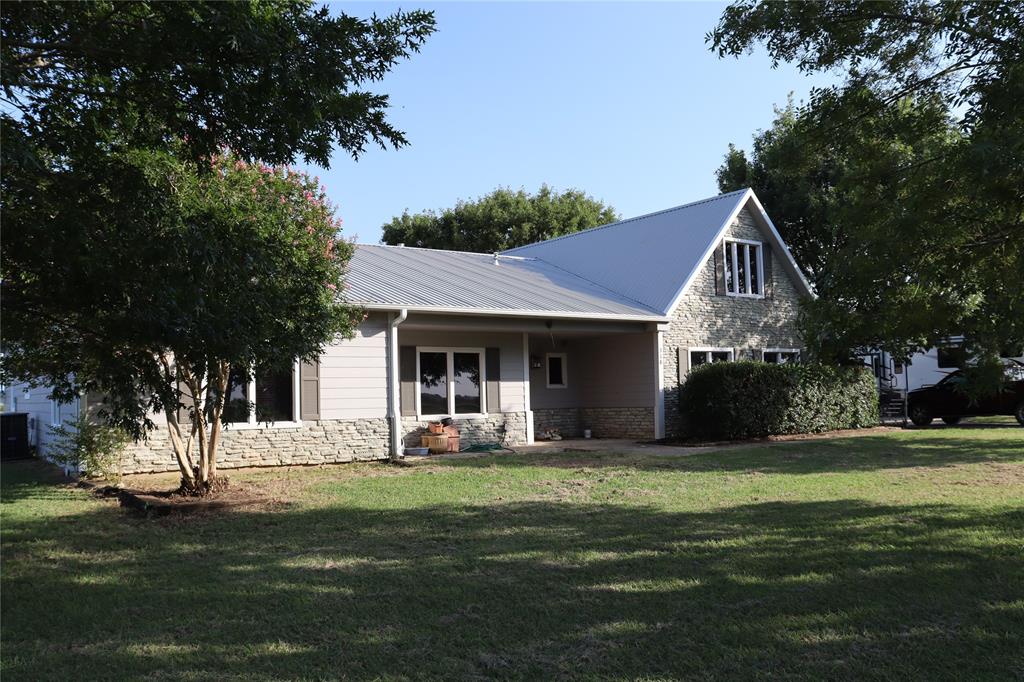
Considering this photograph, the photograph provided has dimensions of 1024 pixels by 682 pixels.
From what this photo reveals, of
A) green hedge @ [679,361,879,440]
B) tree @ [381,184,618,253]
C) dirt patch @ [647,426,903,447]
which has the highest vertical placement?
tree @ [381,184,618,253]

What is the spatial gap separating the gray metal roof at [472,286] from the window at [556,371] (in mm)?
1854

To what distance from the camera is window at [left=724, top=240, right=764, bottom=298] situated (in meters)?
21.7

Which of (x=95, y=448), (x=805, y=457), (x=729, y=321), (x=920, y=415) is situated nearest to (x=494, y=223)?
(x=729, y=321)

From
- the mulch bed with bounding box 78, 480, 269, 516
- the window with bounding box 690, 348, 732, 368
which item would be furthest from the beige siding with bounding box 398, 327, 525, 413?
the mulch bed with bounding box 78, 480, 269, 516

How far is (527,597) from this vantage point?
570 centimetres

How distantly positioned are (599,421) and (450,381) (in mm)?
5045

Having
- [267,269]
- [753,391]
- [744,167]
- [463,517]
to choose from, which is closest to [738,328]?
[753,391]

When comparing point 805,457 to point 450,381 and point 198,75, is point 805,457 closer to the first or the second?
point 450,381

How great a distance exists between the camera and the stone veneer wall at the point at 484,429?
54.9ft

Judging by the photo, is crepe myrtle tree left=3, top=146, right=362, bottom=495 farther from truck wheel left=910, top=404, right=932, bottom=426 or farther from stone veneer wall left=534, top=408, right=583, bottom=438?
truck wheel left=910, top=404, right=932, bottom=426

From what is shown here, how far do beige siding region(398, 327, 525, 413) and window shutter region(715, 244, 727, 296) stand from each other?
5910 mm

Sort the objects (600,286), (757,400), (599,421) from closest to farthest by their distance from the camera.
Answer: (757,400)
(599,421)
(600,286)

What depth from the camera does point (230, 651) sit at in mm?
4652

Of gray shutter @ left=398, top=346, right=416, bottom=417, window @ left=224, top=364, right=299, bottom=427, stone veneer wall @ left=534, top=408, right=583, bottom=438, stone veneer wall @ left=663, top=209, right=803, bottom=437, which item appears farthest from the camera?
stone veneer wall @ left=534, top=408, right=583, bottom=438
